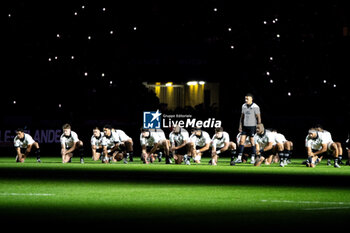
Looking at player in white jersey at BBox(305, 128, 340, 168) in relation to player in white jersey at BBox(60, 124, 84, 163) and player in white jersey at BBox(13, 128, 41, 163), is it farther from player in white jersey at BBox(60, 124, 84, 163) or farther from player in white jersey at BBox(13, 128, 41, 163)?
player in white jersey at BBox(13, 128, 41, 163)

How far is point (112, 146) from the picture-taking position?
115 feet

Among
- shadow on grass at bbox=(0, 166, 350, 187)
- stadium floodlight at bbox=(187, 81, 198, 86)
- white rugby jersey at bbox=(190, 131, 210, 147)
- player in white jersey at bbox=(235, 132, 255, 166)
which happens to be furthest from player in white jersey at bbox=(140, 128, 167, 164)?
stadium floodlight at bbox=(187, 81, 198, 86)

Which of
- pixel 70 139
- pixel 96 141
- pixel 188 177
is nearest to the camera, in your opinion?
pixel 188 177

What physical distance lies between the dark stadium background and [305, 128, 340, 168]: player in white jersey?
461 inches

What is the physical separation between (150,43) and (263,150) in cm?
2590

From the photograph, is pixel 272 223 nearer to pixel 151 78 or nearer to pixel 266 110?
pixel 266 110

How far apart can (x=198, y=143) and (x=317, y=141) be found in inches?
202

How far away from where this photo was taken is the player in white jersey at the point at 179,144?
33.7 meters

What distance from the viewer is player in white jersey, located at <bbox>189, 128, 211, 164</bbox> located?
33.7 meters

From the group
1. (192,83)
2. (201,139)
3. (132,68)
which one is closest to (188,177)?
(201,139)

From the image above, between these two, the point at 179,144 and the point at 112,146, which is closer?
the point at 179,144

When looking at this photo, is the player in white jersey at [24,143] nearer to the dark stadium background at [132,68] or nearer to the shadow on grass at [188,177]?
the shadow on grass at [188,177]

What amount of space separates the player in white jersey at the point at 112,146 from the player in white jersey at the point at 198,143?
95.8 inches

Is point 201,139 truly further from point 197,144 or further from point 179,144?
point 179,144
